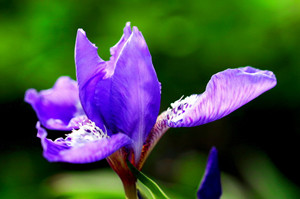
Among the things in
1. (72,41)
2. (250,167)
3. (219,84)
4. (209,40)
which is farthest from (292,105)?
(219,84)

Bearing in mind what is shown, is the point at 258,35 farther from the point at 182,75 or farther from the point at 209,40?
the point at 182,75

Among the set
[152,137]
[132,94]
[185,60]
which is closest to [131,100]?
[132,94]

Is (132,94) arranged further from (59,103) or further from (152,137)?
(59,103)

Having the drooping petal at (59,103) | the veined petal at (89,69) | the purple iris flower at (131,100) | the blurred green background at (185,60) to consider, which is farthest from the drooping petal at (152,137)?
the blurred green background at (185,60)

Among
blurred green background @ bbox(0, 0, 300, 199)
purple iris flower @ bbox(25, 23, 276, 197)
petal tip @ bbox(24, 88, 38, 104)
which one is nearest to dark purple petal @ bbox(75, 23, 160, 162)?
purple iris flower @ bbox(25, 23, 276, 197)

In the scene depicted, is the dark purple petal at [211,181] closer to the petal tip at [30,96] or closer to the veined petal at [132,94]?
the veined petal at [132,94]

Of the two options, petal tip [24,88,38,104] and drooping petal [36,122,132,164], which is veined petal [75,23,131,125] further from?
petal tip [24,88,38,104]
